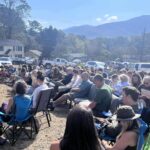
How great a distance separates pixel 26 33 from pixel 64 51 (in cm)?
1973

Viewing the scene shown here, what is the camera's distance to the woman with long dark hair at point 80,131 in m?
3.03

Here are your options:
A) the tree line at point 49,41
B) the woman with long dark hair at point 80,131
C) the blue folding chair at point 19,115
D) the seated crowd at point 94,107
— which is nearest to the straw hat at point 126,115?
the seated crowd at point 94,107

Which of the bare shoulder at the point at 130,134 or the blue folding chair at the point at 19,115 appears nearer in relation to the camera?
the bare shoulder at the point at 130,134

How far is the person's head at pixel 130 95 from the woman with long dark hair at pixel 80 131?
120 inches

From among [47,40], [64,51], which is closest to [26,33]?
[64,51]

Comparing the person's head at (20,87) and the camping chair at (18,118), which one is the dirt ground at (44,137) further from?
the person's head at (20,87)

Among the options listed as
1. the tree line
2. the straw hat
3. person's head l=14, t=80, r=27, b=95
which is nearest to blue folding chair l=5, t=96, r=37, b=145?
person's head l=14, t=80, r=27, b=95

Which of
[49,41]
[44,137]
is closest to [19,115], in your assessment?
[44,137]

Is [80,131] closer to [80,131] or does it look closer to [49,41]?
[80,131]

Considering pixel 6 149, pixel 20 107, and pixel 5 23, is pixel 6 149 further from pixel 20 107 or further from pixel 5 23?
pixel 5 23

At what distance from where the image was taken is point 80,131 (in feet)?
9.96

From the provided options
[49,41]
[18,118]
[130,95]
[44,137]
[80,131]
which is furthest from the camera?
[49,41]

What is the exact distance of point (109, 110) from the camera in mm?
8172

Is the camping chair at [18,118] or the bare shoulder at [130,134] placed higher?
the bare shoulder at [130,134]
